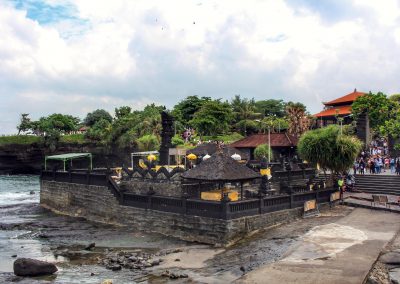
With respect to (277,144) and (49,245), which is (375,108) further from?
(49,245)

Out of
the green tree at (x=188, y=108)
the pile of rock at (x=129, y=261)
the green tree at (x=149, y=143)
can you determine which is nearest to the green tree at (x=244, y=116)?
the green tree at (x=188, y=108)

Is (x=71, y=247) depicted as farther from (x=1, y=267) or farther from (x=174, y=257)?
(x=174, y=257)

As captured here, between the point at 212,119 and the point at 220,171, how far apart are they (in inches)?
1868

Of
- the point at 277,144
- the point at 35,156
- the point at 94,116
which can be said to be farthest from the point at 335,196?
the point at 94,116

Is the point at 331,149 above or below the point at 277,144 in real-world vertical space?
below

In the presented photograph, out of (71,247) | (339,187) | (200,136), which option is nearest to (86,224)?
(71,247)

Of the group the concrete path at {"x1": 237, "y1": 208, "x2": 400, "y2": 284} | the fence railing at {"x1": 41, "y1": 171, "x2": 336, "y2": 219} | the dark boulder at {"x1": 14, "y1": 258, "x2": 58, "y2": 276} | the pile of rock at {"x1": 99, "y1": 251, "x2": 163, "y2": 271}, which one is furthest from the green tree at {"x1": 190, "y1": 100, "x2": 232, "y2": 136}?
the dark boulder at {"x1": 14, "y1": 258, "x2": 58, "y2": 276}

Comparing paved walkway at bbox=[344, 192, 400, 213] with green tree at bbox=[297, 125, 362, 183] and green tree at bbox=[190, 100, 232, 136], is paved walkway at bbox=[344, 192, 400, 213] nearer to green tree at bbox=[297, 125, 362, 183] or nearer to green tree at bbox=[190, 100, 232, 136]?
green tree at bbox=[297, 125, 362, 183]

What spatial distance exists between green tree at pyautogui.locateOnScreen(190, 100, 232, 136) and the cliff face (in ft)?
54.2

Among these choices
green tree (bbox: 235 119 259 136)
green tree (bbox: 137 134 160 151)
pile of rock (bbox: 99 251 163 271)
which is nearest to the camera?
pile of rock (bbox: 99 251 163 271)

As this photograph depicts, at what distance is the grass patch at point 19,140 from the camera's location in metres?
81.3

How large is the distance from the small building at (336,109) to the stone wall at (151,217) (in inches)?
1763

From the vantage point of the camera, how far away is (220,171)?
74.3 feet

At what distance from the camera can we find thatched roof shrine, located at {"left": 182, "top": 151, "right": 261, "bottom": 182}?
73.8 feet
